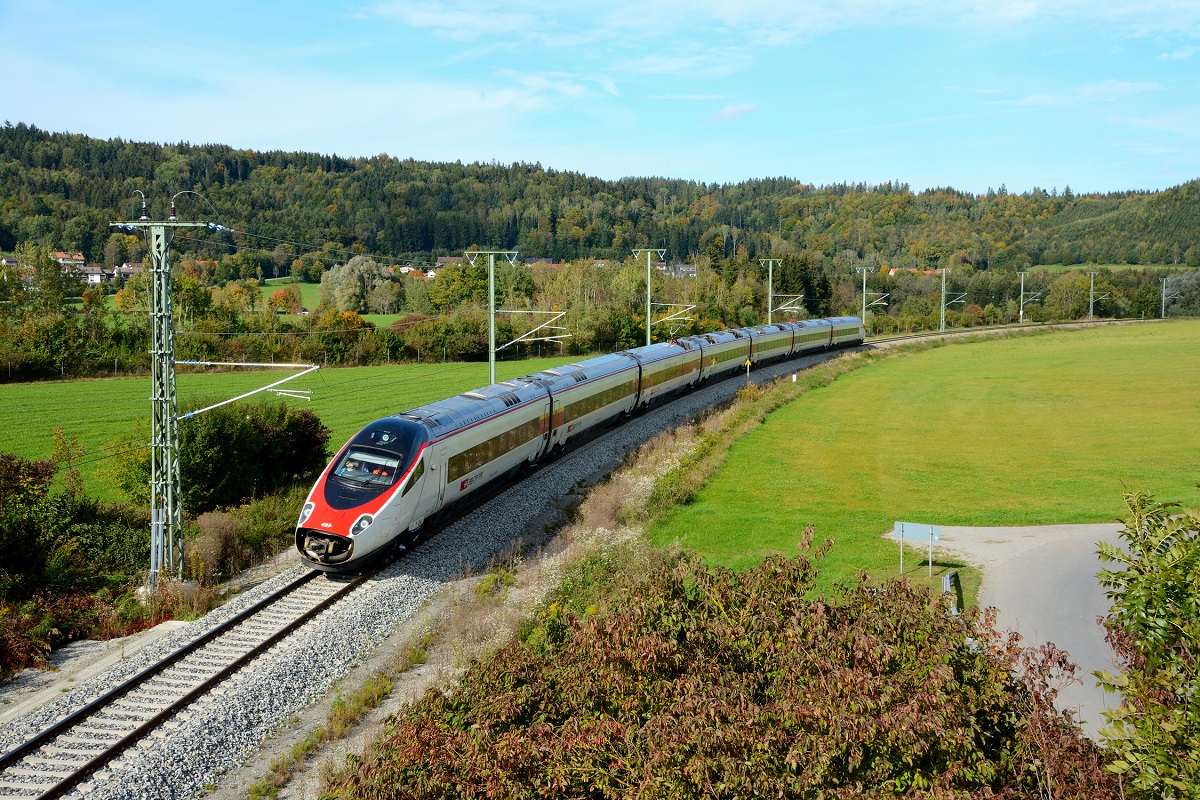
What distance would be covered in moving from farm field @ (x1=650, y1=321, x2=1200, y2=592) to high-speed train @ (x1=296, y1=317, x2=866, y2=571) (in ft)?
17.0

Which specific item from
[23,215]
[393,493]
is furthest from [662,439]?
[23,215]

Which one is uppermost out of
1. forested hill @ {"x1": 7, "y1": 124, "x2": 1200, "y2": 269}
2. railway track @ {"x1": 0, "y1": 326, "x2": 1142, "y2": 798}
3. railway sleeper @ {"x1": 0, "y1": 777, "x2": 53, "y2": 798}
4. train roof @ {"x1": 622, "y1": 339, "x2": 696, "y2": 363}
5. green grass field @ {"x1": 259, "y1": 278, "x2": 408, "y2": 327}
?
forested hill @ {"x1": 7, "y1": 124, "x2": 1200, "y2": 269}

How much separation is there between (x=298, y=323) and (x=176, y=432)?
58.8 metres

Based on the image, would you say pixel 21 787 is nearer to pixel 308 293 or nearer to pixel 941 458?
Answer: pixel 941 458

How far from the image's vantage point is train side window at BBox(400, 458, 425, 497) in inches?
771

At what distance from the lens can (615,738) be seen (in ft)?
28.0

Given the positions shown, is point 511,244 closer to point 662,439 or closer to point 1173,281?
point 1173,281

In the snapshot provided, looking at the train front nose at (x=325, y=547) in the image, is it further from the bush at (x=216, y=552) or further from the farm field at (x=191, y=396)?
the farm field at (x=191, y=396)

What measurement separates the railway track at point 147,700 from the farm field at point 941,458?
10161 mm

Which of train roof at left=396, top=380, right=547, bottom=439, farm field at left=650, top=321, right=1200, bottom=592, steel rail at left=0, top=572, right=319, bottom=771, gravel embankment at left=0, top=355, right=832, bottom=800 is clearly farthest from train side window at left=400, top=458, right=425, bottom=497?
farm field at left=650, top=321, right=1200, bottom=592

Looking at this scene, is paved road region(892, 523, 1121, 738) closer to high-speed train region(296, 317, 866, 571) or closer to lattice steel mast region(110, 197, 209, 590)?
high-speed train region(296, 317, 866, 571)

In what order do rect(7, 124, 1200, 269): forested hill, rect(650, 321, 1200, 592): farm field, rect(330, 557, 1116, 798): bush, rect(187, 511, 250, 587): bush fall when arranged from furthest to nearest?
rect(7, 124, 1200, 269): forested hill → rect(650, 321, 1200, 592): farm field → rect(187, 511, 250, 587): bush → rect(330, 557, 1116, 798): bush

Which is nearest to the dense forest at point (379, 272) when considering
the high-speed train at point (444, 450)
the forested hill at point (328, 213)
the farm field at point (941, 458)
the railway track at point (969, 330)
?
the forested hill at point (328, 213)

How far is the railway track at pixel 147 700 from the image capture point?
11.9 metres
